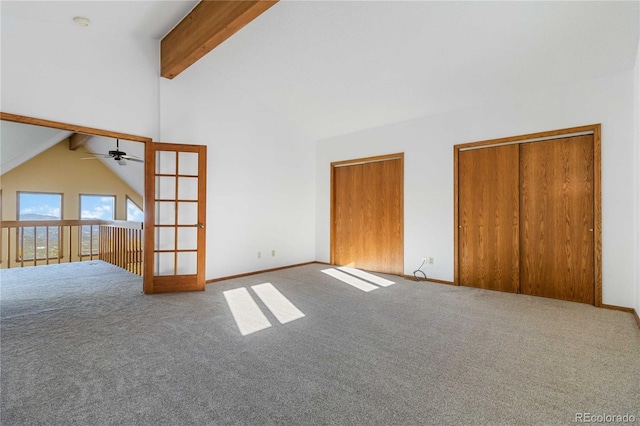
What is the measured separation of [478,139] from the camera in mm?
4078

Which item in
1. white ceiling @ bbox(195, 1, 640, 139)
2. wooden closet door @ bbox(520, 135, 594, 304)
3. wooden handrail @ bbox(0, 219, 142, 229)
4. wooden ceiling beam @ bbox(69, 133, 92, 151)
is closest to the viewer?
white ceiling @ bbox(195, 1, 640, 139)

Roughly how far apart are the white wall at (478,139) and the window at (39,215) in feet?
21.9

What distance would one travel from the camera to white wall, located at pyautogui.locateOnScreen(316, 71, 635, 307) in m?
3.15

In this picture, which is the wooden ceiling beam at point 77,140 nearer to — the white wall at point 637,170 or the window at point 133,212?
the window at point 133,212

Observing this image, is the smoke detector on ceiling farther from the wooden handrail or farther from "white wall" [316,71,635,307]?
"white wall" [316,71,635,307]

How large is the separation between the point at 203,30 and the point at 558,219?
4.45m

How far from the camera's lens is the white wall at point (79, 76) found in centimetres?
288

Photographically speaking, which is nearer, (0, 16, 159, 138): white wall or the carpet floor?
the carpet floor

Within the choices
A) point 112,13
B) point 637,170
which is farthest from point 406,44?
point 112,13

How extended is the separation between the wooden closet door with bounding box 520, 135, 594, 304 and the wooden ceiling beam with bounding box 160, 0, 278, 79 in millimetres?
3500

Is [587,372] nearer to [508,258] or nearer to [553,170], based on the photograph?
[508,258]

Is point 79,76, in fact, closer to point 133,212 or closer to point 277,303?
point 277,303

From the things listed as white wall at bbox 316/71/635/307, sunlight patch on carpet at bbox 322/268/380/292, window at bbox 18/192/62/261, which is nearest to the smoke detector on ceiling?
white wall at bbox 316/71/635/307

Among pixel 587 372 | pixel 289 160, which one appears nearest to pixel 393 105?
pixel 289 160
